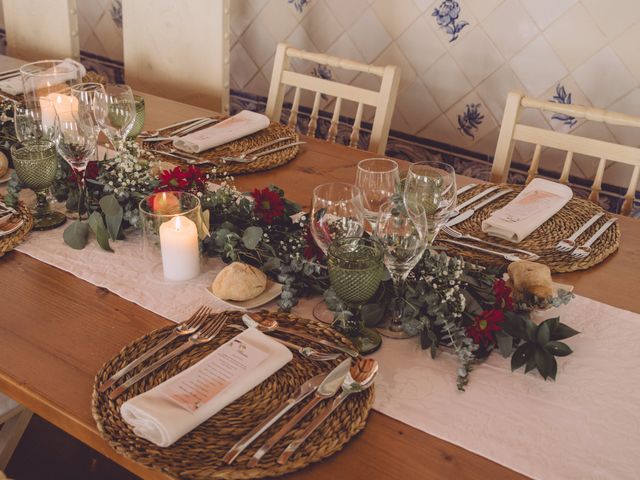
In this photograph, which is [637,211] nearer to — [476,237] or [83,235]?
[476,237]

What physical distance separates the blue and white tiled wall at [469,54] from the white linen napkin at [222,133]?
73cm

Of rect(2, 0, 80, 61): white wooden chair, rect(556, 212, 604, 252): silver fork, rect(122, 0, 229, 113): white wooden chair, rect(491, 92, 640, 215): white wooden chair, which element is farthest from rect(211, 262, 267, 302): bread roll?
rect(2, 0, 80, 61): white wooden chair

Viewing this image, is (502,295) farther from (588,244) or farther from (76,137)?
(76,137)

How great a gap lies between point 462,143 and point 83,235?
4.66 ft

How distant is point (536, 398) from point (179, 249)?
0.59 meters

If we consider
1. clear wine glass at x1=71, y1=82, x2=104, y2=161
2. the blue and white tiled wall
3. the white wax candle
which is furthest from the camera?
the blue and white tiled wall

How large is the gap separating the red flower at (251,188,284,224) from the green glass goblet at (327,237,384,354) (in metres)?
0.21

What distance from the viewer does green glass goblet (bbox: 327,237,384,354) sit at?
102 cm

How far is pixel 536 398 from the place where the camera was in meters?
0.96

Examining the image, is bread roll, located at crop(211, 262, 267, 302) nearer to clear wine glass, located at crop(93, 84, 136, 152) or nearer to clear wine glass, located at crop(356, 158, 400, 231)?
clear wine glass, located at crop(356, 158, 400, 231)

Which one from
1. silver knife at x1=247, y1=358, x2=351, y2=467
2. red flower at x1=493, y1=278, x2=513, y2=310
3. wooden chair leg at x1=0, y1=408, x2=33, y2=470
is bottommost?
wooden chair leg at x1=0, y1=408, x2=33, y2=470

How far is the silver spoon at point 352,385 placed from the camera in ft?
2.81

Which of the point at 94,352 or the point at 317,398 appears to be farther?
the point at 94,352

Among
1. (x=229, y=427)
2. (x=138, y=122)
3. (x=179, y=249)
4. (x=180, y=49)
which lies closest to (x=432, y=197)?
(x=179, y=249)
